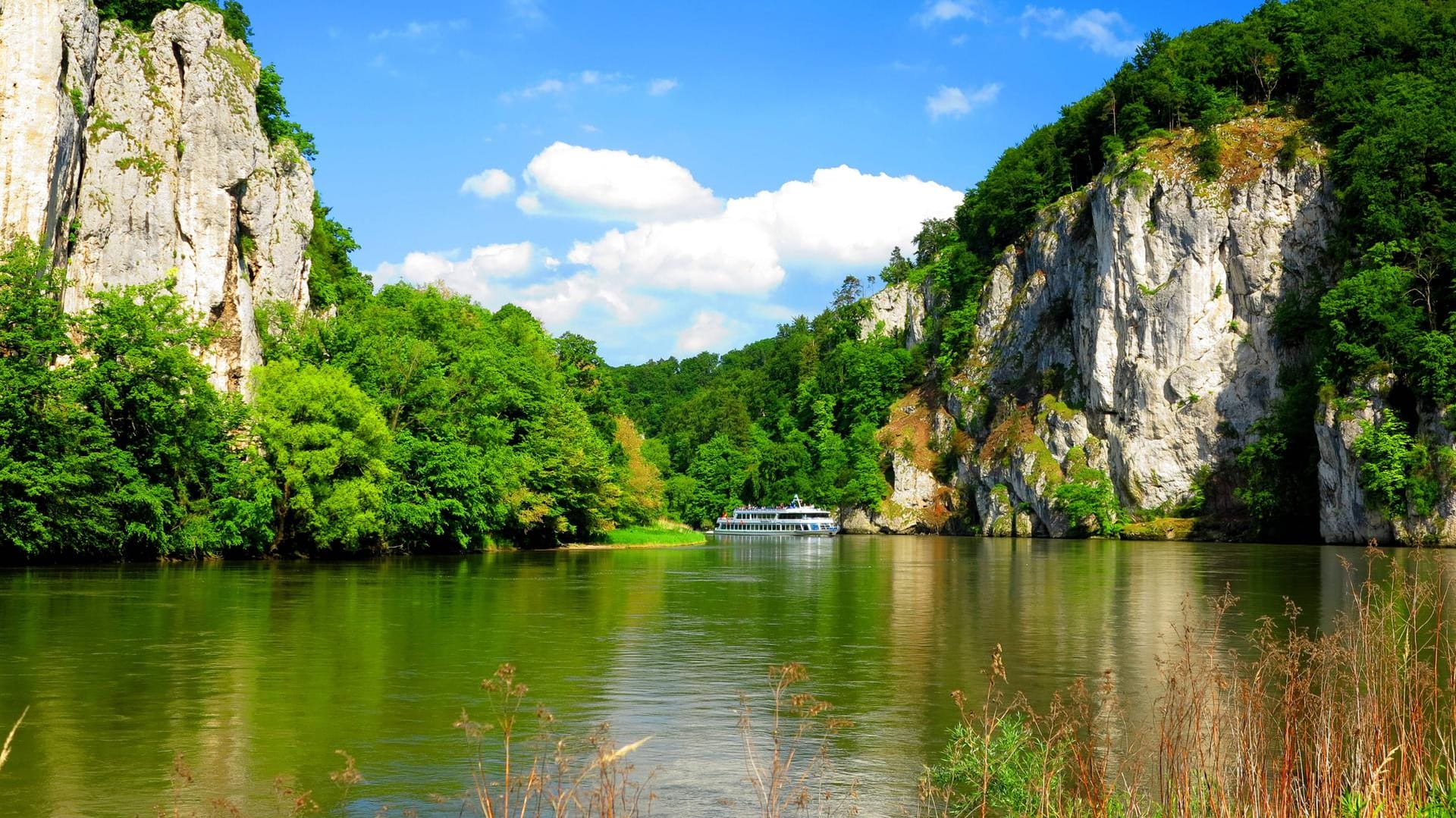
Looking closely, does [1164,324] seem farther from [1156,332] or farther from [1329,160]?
[1329,160]

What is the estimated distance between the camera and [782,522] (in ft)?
405

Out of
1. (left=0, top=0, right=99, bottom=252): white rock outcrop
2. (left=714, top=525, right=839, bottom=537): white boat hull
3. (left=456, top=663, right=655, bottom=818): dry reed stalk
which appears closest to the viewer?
(left=456, top=663, right=655, bottom=818): dry reed stalk

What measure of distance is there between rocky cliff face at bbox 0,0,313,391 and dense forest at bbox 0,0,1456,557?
7.84 feet

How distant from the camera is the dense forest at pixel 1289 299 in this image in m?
71.6

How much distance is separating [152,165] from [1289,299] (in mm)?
76719

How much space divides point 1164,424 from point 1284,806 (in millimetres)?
90404

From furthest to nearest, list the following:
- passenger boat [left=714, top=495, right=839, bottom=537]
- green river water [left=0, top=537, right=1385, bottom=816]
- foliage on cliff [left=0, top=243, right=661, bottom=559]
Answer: passenger boat [left=714, top=495, right=839, bottom=537] → foliage on cliff [left=0, top=243, right=661, bottom=559] → green river water [left=0, top=537, right=1385, bottom=816]

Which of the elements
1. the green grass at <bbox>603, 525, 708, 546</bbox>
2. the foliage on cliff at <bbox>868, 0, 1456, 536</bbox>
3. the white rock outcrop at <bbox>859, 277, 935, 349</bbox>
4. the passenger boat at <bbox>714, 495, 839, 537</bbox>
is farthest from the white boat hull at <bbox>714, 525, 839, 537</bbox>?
the white rock outcrop at <bbox>859, 277, 935, 349</bbox>

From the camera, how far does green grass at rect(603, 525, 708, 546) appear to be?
76312 millimetres

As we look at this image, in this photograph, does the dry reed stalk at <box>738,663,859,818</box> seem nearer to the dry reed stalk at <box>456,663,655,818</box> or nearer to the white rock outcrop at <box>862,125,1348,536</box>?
the dry reed stalk at <box>456,663,655,818</box>

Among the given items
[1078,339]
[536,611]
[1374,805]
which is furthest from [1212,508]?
[1374,805]

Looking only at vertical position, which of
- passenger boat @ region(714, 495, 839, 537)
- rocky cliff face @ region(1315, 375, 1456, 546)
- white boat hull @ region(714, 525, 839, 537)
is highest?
rocky cliff face @ region(1315, 375, 1456, 546)

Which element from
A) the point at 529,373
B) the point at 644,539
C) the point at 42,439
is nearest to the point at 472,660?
the point at 42,439

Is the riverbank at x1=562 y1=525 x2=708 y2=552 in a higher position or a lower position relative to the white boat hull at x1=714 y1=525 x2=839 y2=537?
higher
